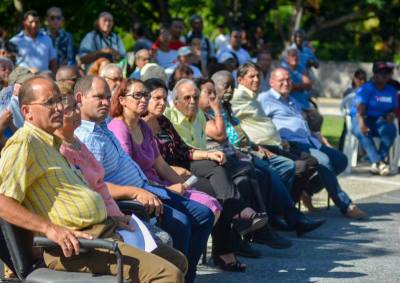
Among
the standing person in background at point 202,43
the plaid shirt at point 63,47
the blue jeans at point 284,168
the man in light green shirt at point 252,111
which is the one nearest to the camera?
the blue jeans at point 284,168

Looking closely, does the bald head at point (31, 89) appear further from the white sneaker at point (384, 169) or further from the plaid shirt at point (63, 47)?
the white sneaker at point (384, 169)

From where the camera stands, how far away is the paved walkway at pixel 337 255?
7.69 metres

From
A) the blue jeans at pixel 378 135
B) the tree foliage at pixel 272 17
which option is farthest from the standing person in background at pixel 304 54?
the tree foliage at pixel 272 17

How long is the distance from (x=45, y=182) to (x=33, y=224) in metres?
0.27

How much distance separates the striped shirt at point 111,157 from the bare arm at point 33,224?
4.37ft

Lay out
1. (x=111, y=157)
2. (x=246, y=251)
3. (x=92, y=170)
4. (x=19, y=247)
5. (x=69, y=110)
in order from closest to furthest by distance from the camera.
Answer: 1. (x=19, y=247)
2. (x=69, y=110)
3. (x=92, y=170)
4. (x=111, y=157)
5. (x=246, y=251)

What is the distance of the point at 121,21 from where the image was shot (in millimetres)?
21812

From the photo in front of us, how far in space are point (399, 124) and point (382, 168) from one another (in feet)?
3.48

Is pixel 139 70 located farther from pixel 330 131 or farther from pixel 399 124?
pixel 330 131

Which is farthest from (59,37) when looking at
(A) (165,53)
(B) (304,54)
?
(B) (304,54)

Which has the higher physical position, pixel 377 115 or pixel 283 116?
pixel 283 116

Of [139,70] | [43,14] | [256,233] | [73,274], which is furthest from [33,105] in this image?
[43,14]

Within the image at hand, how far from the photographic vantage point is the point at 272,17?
37281mm

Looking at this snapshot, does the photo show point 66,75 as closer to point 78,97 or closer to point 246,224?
point 246,224
